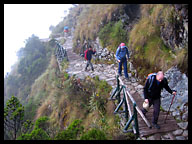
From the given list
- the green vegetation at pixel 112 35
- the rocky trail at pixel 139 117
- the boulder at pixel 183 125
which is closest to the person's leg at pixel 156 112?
the rocky trail at pixel 139 117

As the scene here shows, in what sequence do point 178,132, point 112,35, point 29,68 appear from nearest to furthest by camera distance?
point 178,132, point 112,35, point 29,68

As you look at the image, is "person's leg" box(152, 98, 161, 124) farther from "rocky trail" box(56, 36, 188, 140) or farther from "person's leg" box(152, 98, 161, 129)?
"rocky trail" box(56, 36, 188, 140)

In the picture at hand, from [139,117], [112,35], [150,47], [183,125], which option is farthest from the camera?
[112,35]

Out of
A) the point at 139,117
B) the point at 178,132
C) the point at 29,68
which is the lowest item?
the point at 178,132

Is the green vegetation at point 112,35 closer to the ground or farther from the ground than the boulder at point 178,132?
farther from the ground

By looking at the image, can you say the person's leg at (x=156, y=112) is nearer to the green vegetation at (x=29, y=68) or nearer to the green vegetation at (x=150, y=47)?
the green vegetation at (x=150, y=47)

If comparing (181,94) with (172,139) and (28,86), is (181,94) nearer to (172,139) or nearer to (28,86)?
(172,139)

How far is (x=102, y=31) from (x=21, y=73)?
13703 millimetres

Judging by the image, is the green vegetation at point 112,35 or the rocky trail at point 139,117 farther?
the green vegetation at point 112,35

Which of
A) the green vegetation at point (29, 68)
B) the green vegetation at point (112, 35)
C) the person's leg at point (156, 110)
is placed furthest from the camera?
the green vegetation at point (29, 68)

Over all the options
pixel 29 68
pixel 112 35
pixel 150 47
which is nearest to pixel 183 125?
pixel 150 47

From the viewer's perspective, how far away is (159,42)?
626 centimetres

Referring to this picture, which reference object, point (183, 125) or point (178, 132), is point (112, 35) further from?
point (178, 132)

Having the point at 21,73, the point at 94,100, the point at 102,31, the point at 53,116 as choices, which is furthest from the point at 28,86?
the point at 94,100
